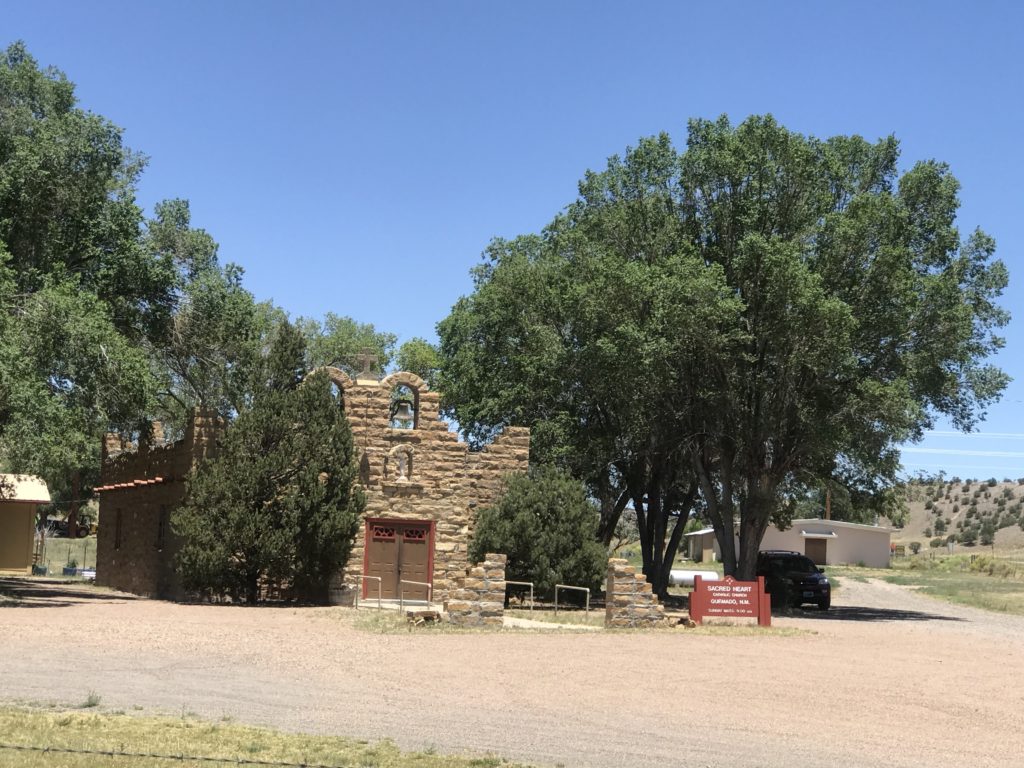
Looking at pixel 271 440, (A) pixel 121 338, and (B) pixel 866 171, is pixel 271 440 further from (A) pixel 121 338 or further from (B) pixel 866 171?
(B) pixel 866 171

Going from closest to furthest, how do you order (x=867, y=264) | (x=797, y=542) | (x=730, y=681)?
(x=730, y=681), (x=867, y=264), (x=797, y=542)

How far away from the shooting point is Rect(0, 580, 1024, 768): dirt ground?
10242 mm

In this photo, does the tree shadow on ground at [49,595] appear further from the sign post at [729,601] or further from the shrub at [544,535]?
the sign post at [729,601]

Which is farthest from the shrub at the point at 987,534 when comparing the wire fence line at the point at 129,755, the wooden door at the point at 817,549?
the wire fence line at the point at 129,755

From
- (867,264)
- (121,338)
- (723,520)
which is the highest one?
(867,264)

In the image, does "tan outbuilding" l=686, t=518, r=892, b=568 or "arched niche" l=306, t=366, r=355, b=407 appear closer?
"arched niche" l=306, t=366, r=355, b=407

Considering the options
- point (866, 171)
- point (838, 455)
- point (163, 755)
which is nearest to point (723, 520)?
point (838, 455)

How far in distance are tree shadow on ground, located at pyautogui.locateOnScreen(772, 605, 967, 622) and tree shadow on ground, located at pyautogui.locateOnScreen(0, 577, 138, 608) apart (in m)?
17.6

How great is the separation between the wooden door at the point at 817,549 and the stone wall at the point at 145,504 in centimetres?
5331

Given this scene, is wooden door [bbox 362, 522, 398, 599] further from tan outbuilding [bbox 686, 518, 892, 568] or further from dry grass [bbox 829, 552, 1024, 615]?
tan outbuilding [bbox 686, 518, 892, 568]

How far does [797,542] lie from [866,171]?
1900 inches

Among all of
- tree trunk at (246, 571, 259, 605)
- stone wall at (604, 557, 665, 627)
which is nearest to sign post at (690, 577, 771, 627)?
stone wall at (604, 557, 665, 627)

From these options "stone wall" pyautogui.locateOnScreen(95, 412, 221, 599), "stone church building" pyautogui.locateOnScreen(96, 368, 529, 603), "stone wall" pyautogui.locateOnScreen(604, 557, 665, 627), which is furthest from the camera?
"stone church building" pyautogui.locateOnScreen(96, 368, 529, 603)

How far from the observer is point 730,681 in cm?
1470
